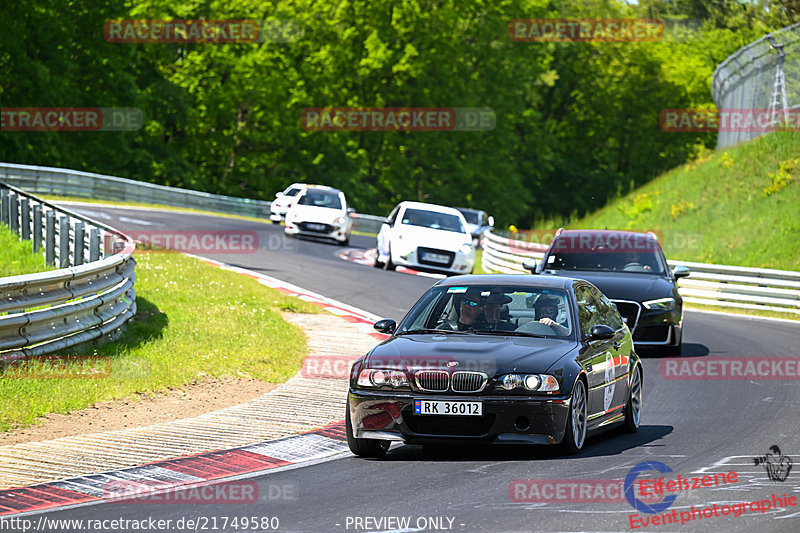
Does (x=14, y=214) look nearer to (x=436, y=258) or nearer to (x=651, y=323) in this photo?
(x=436, y=258)

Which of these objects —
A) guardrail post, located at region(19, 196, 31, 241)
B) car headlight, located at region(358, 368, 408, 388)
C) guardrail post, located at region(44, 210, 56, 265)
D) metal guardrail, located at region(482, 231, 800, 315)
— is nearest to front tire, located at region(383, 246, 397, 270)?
metal guardrail, located at region(482, 231, 800, 315)

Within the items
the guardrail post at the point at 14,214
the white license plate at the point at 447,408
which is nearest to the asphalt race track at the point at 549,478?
the white license plate at the point at 447,408

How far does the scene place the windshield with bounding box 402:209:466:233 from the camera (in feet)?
94.4

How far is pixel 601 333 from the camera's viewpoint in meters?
10.3

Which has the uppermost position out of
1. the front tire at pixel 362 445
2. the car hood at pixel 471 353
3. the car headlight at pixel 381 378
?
the car hood at pixel 471 353

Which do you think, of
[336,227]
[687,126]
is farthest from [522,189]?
[336,227]

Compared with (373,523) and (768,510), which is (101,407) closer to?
(373,523)

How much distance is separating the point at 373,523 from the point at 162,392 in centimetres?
577

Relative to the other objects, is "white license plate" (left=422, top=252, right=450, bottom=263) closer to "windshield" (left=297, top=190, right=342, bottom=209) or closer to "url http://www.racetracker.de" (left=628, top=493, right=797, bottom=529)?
"windshield" (left=297, top=190, right=342, bottom=209)

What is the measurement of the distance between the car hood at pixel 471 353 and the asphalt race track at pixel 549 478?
0.71 meters

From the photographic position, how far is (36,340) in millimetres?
12414

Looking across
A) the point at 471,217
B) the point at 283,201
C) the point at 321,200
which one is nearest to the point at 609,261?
the point at 321,200

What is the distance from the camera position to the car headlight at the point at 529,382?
9312 mm

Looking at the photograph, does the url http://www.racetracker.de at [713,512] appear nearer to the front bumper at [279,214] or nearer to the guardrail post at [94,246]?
the guardrail post at [94,246]
